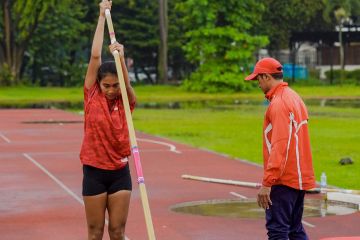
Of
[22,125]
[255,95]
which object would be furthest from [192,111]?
[255,95]

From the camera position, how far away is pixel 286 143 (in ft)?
23.9

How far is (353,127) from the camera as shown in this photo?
27719 mm

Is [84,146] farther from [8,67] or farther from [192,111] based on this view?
[8,67]

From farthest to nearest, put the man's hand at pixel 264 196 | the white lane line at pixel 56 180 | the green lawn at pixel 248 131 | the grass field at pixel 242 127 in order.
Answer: the grass field at pixel 242 127, the green lawn at pixel 248 131, the white lane line at pixel 56 180, the man's hand at pixel 264 196

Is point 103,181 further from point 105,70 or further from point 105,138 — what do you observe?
point 105,70

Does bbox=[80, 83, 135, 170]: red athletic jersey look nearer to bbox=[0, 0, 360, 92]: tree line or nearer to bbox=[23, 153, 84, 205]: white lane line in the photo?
bbox=[23, 153, 84, 205]: white lane line

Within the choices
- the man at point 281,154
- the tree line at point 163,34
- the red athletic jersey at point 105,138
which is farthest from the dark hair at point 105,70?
the tree line at point 163,34

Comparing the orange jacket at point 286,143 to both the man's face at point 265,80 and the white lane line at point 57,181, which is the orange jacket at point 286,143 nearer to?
the man's face at point 265,80

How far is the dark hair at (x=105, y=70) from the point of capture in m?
7.52

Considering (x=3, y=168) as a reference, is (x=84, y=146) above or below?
above

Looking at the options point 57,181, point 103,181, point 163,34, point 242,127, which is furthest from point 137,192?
point 163,34

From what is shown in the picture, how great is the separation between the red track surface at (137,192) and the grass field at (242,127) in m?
1.27

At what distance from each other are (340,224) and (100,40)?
5.01 m

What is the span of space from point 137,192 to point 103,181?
277 inches
